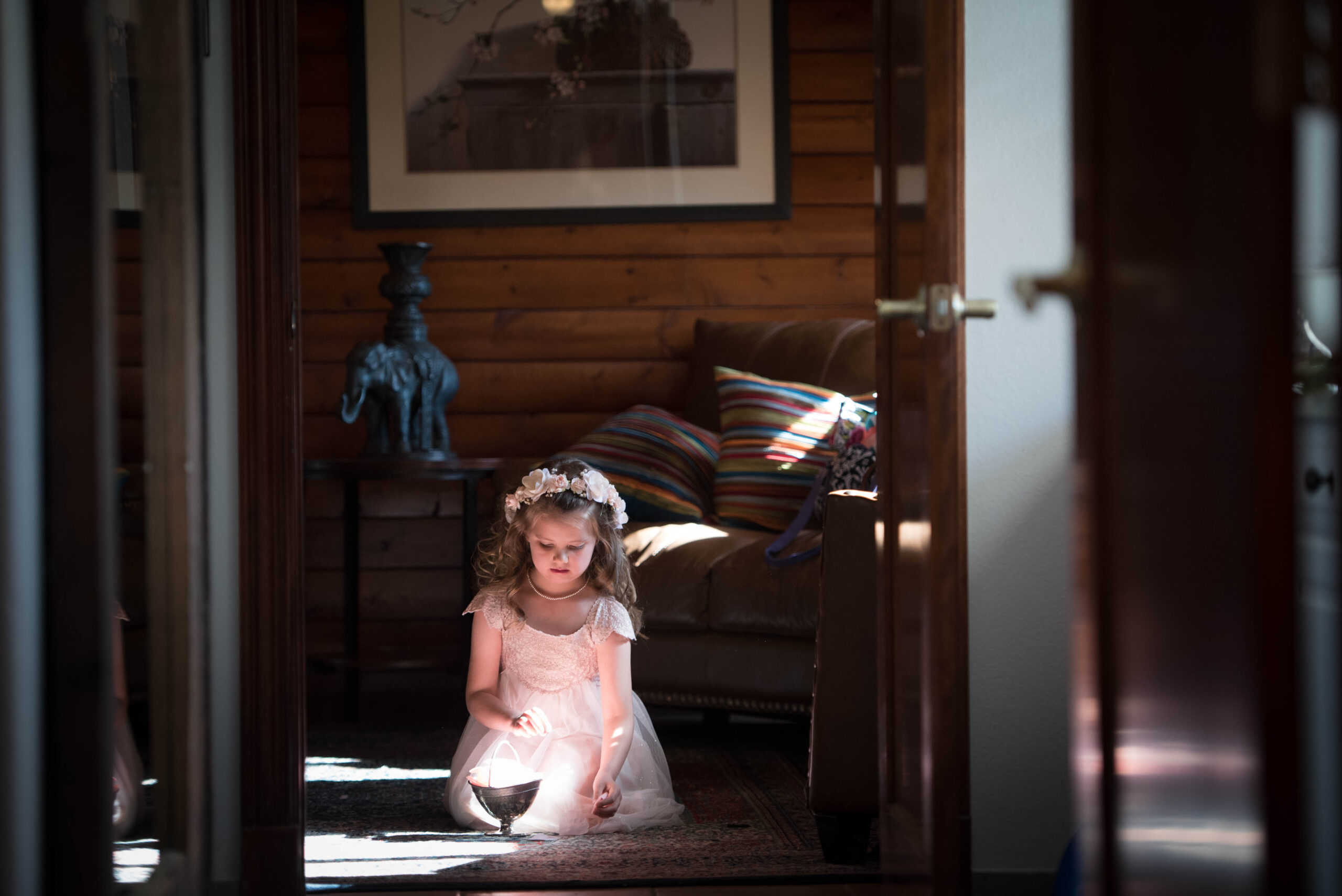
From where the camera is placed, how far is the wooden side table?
2930mm

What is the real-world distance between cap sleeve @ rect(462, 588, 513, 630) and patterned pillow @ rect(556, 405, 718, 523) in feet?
2.16

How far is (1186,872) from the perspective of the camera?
0.64 m

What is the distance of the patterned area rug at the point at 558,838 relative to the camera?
5.87ft

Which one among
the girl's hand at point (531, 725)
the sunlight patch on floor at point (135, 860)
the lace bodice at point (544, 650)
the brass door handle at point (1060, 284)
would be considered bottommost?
the girl's hand at point (531, 725)

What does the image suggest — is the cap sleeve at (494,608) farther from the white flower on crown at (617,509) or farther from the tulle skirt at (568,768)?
the white flower on crown at (617,509)

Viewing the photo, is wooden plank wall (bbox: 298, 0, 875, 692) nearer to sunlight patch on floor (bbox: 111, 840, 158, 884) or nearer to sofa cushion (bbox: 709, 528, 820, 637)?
sofa cushion (bbox: 709, 528, 820, 637)

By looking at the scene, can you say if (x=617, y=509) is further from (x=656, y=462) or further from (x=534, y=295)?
(x=534, y=295)

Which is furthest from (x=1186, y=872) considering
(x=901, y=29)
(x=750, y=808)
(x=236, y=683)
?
(x=750, y=808)

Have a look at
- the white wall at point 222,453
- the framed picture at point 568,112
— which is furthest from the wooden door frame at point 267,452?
the framed picture at point 568,112

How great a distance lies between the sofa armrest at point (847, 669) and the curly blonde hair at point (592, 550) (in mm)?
501

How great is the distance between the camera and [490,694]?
216 cm

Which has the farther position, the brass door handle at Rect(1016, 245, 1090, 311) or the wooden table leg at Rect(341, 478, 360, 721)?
the wooden table leg at Rect(341, 478, 360, 721)

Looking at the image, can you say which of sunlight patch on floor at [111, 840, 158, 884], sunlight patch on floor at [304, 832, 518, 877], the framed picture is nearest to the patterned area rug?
sunlight patch on floor at [304, 832, 518, 877]

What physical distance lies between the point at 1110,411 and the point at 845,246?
9.27 feet
